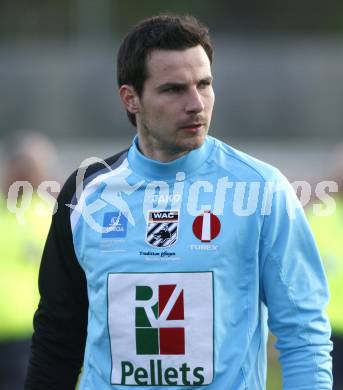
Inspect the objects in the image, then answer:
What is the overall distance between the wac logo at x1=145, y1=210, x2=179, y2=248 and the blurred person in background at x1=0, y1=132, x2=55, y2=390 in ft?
10.8

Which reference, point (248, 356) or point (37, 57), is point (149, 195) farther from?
point (37, 57)

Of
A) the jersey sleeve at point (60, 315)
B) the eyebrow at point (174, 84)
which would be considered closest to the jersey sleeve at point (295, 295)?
the eyebrow at point (174, 84)

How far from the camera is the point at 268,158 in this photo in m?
13.9

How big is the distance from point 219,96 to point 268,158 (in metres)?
0.94

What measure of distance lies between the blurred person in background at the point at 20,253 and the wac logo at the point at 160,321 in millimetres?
3368

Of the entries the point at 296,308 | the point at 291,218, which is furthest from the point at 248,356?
the point at 291,218

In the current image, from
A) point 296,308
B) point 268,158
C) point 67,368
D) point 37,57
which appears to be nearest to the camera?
point 296,308

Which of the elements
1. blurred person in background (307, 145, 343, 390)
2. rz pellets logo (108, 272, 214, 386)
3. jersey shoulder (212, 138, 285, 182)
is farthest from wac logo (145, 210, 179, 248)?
blurred person in background (307, 145, 343, 390)

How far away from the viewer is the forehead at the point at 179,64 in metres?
3.77

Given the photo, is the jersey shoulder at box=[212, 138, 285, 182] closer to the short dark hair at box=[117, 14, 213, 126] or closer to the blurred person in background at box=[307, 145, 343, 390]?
the short dark hair at box=[117, 14, 213, 126]

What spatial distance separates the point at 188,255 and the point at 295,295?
353 mm

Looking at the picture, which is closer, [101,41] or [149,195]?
[149,195]

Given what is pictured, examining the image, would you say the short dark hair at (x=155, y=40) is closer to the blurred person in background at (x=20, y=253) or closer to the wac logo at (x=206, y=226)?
the wac logo at (x=206, y=226)

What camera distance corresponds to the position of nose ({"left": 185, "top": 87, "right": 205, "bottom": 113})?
3.72 metres
